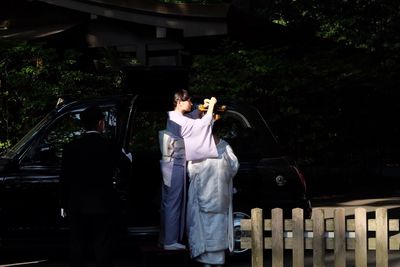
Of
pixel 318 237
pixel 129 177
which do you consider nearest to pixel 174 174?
pixel 129 177

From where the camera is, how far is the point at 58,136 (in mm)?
8883

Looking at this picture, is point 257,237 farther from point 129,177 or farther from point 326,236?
point 129,177

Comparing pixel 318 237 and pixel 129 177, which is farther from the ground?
pixel 129 177

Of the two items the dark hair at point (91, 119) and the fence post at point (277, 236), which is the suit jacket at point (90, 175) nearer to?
the dark hair at point (91, 119)

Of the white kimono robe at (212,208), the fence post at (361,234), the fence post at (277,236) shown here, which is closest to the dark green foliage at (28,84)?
the white kimono robe at (212,208)

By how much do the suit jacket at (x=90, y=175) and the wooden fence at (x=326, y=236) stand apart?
4.22 feet

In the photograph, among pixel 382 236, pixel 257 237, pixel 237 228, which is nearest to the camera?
pixel 382 236

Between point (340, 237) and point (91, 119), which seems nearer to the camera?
point (340, 237)

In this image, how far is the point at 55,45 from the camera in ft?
55.3

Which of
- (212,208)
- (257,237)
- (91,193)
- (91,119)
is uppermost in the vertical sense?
(91,119)

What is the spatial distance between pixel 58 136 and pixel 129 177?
973 millimetres

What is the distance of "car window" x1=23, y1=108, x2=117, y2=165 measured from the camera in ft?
28.8

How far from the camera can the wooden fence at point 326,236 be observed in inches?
259

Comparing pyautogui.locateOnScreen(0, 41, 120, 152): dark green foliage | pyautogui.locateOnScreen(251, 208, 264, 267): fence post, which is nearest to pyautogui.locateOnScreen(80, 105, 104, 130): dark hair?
pyautogui.locateOnScreen(251, 208, 264, 267): fence post
